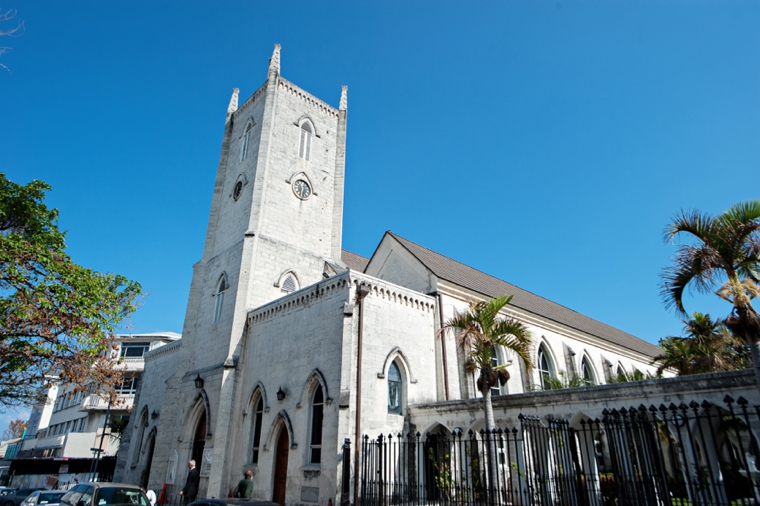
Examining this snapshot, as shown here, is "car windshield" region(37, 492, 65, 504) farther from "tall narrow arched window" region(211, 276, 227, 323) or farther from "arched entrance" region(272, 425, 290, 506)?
"tall narrow arched window" region(211, 276, 227, 323)

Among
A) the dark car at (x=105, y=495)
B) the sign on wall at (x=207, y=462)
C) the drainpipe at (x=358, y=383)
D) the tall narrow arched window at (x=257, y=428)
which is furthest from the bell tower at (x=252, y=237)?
the dark car at (x=105, y=495)

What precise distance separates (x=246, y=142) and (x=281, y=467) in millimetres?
16991

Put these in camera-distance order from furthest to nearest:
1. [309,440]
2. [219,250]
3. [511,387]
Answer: [219,250], [511,387], [309,440]

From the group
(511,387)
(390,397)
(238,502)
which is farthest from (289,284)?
(238,502)

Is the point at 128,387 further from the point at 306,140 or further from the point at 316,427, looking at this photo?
the point at 316,427

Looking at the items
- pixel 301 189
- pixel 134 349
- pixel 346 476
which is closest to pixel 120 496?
pixel 346 476

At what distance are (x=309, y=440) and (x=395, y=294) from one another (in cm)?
616

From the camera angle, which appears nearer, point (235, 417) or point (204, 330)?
point (235, 417)

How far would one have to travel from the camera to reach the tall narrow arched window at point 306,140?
84.6 ft

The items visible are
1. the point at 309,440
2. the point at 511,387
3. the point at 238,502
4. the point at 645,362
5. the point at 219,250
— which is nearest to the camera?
the point at 238,502

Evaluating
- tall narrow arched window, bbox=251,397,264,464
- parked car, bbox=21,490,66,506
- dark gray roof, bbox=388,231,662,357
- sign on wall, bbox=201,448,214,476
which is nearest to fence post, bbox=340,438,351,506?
tall narrow arched window, bbox=251,397,264,464

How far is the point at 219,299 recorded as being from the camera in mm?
22750

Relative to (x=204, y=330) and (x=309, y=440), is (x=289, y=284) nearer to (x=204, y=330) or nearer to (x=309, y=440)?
(x=204, y=330)

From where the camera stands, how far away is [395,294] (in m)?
18.8
